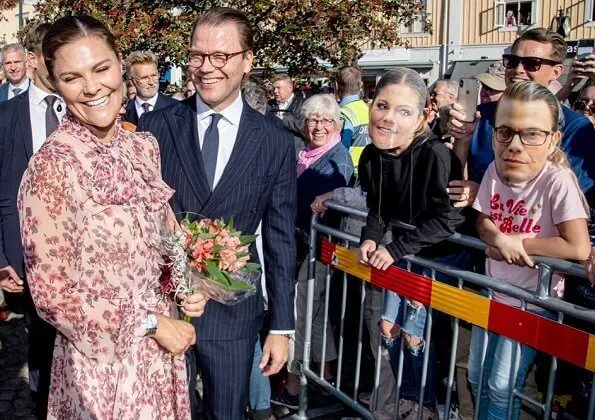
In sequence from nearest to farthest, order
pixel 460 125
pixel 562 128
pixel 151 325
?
pixel 151 325, pixel 562 128, pixel 460 125

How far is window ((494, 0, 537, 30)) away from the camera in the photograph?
26.1 m

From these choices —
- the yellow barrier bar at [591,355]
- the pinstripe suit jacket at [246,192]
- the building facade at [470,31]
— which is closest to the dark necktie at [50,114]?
the pinstripe suit jacket at [246,192]

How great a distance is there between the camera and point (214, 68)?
110 inches

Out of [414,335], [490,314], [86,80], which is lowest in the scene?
[414,335]

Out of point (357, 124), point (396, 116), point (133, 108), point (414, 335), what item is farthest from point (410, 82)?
point (133, 108)

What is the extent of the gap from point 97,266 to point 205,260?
0.43 meters

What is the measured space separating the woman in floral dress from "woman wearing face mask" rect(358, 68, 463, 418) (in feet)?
4.21

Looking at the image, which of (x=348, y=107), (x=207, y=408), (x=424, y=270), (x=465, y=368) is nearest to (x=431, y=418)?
(x=465, y=368)

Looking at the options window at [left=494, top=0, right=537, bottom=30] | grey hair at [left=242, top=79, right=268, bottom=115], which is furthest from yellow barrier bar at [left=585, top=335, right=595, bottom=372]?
window at [left=494, top=0, right=537, bottom=30]

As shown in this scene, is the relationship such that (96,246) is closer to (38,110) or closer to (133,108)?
(38,110)

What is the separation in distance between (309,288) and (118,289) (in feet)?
7.25

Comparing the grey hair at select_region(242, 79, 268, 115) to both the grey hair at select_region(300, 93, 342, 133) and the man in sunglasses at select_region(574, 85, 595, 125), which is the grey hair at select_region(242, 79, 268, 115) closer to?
the grey hair at select_region(300, 93, 342, 133)

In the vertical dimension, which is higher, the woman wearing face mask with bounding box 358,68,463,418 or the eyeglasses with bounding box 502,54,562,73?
the eyeglasses with bounding box 502,54,562,73

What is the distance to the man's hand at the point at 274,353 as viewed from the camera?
299cm
